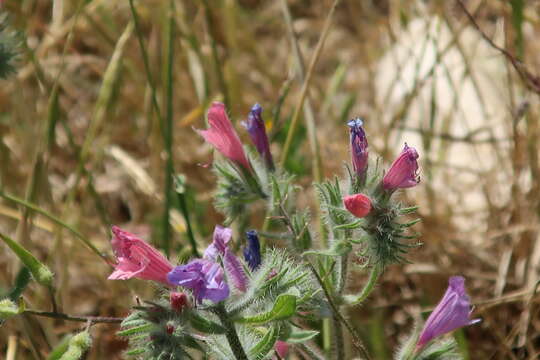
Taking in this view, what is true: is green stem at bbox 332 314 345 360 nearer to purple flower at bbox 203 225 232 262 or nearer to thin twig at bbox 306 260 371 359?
thin twig at bbox 306 260 371 359

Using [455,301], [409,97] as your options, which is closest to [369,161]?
[455,301]

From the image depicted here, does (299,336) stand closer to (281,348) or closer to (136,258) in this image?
(281,348)

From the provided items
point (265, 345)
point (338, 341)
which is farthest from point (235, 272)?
point (338, 341)

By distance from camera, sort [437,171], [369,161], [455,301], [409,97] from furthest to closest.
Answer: [437,171]
[409,97]
[369,161]
[455,301]

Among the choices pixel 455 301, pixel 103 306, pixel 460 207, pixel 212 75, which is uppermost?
pixel 212 75

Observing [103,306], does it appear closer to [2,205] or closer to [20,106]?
[2,205]

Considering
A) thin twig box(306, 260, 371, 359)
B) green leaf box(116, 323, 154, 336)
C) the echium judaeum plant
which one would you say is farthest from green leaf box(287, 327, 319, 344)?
green leaf box(116, 323, 154, 336)

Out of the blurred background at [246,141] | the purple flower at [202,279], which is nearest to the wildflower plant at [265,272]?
the purple flower at [202,279]
